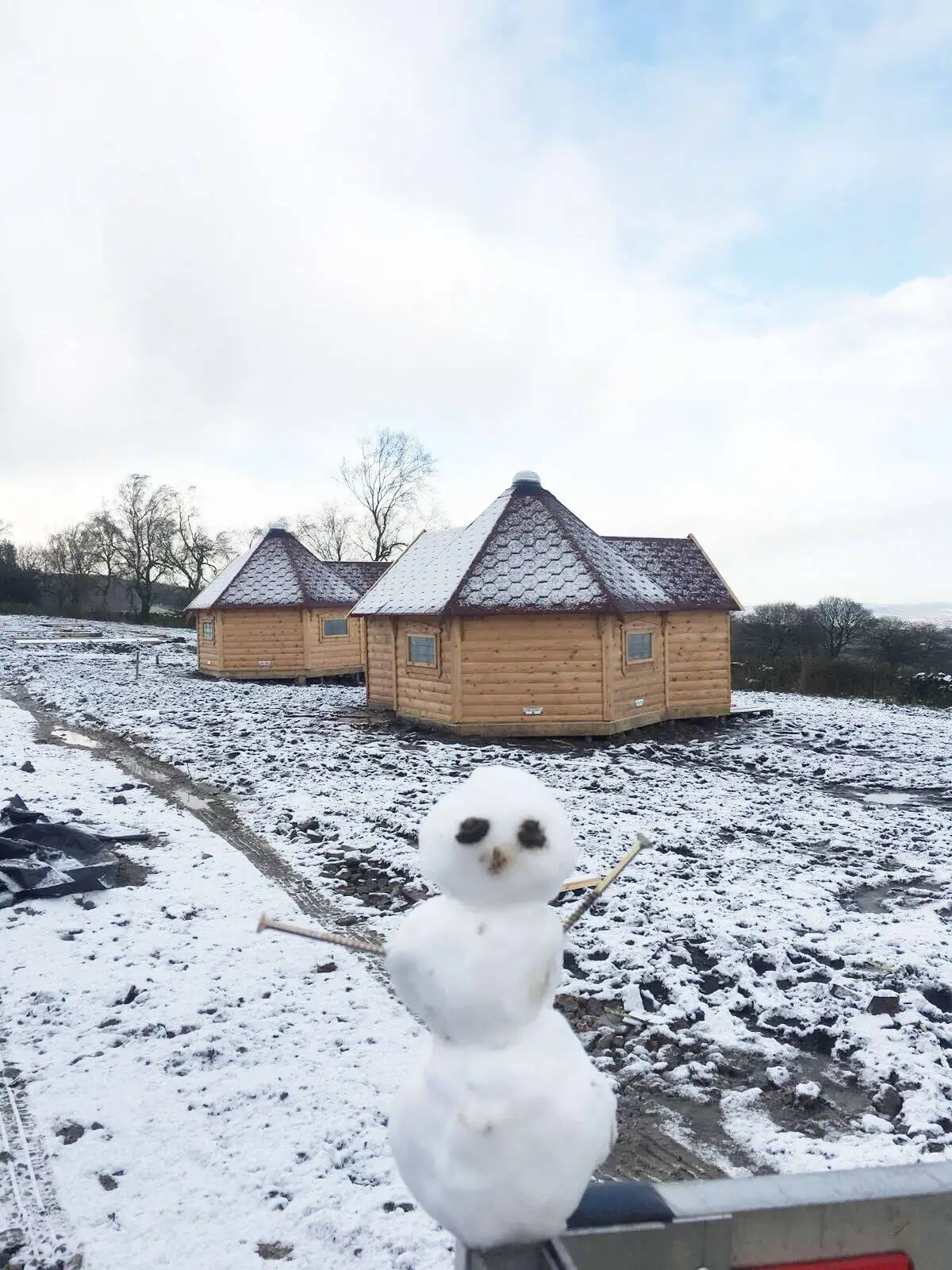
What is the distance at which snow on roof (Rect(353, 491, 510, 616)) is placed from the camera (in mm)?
14195

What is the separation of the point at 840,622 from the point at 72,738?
33.4m

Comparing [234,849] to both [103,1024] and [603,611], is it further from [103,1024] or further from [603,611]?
[603,611]

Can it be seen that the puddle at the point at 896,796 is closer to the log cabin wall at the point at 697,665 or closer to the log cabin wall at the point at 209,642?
the log cabin wall at the point at 697,665

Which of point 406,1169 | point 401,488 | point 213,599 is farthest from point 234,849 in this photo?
point 401,488

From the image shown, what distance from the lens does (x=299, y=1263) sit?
9.44 feet

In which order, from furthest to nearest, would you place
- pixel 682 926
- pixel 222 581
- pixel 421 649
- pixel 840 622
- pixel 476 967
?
pixel 840 622 < pixel 222 581 < pixel 421 649 < pixel 682 926 < pixel 476 967

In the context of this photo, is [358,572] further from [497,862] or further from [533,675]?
[497,862]

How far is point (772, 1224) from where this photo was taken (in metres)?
2.06

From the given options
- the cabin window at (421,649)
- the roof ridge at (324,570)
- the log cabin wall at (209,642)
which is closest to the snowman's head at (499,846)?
the cabin window at (421,649)

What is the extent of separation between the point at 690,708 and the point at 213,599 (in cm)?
1347

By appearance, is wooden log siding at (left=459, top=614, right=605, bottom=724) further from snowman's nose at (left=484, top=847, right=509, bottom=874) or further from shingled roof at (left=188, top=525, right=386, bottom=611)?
snowman's nose at (left=484, top=847, right=509, bottom=874)

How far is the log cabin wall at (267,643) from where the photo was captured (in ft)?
72.4

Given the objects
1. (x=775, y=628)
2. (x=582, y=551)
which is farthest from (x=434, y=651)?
(x=775, y=628)

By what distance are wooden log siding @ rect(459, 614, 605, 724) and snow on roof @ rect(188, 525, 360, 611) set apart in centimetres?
953
